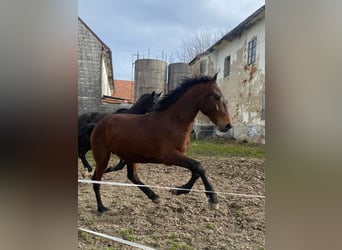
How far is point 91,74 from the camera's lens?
1427 millimetres

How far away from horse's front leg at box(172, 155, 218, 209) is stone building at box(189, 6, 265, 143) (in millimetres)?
140

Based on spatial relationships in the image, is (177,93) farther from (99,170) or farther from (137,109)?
(99,170)

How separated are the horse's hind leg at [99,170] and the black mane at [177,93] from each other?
14.4 inches

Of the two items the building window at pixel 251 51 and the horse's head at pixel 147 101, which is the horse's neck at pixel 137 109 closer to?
the horse's head at pixel 147 101

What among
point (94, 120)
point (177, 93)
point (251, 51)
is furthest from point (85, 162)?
point (251, 51)

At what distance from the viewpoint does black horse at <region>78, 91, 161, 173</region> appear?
4.73 ft

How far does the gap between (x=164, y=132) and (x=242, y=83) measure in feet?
1.45

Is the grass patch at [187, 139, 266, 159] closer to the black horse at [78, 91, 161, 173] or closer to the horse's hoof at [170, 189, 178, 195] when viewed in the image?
the horse's hoof at [170, 189, 178, 195]

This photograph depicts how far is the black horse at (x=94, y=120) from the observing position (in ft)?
4.73

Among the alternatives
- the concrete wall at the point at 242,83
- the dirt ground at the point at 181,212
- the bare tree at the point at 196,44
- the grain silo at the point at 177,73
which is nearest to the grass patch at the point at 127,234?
the dirt ground at the point at 181,212

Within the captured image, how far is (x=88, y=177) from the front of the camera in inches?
58.2

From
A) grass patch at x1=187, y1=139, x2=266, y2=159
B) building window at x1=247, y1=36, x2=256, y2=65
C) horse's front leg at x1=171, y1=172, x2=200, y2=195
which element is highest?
building window at x1=247, y1=36, x2=256, y2=65

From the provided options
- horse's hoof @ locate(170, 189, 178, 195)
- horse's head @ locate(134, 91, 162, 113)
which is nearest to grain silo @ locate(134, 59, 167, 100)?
horse's head @ locate(134, 91, 162, 113)

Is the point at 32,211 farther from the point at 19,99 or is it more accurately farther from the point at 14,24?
the point at 14,24
